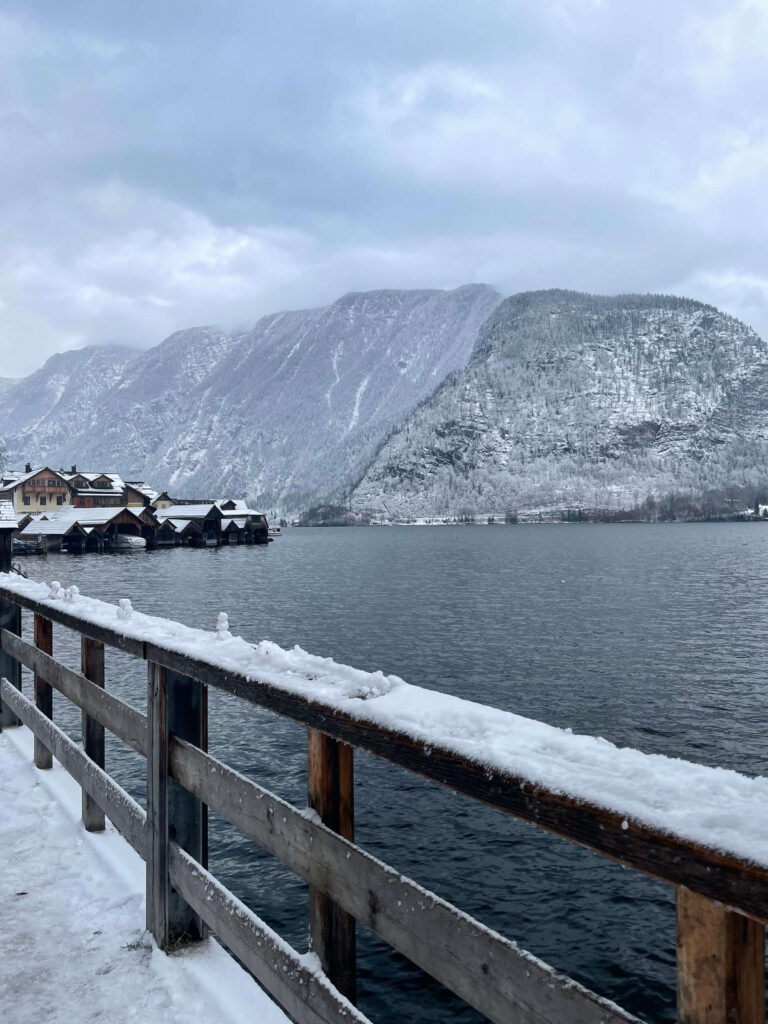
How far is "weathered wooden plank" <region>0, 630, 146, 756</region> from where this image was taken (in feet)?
16.2

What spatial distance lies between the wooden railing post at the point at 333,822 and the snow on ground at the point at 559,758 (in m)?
0.27

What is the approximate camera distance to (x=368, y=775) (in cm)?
1554

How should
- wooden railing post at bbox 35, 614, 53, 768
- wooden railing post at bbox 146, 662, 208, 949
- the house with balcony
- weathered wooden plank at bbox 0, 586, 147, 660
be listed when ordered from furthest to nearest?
the house with balcony → wooden railing post at bbox 35, 614, 53, 768 → weathered wooden plank at bbox 0, 586, 147, 660 → wooden railing post at bbox 146, 662, 208, 949

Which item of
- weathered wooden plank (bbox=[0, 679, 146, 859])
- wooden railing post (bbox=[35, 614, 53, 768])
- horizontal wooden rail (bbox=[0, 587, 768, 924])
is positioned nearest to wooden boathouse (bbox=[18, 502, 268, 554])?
wooden railing post (bbox=[35, 614, 53, 768])

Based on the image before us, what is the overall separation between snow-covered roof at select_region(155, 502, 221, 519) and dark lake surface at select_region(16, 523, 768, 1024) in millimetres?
53597

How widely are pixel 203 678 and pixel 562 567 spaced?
7845 cm

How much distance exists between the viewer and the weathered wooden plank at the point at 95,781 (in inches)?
193

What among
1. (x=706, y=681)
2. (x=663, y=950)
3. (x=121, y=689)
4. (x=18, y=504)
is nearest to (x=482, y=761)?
(x=663, y=950)

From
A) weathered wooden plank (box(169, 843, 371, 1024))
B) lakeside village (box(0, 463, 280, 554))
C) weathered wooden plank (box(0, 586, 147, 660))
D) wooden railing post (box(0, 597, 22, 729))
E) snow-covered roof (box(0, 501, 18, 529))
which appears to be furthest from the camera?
lakeside village (box(0, 463, 280, 554))

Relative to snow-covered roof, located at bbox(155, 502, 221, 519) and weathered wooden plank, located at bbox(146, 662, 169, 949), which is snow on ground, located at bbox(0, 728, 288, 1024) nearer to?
weathered wooden plank, located at bbox(146, 662, 169, 949)

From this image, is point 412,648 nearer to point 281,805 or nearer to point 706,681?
point 706,681

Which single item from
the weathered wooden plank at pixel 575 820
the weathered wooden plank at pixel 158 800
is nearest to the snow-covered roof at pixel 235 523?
the weathered wooden plank at pixel 158 800

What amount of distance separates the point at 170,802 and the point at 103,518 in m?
102

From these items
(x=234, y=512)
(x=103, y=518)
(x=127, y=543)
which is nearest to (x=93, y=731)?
(x=103, y=518)
